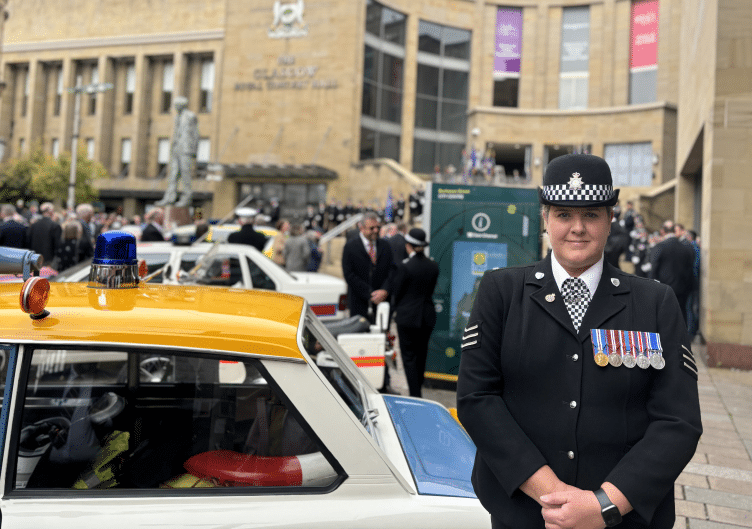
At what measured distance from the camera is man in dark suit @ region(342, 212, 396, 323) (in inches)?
335

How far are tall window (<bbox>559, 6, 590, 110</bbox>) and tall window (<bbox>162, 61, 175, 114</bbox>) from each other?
24.7 metres

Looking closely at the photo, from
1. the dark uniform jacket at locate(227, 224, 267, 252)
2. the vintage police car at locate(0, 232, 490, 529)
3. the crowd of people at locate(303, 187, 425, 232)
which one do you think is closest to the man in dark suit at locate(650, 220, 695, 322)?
the dark uniform jacket at locate(227, 224, 267, 252)

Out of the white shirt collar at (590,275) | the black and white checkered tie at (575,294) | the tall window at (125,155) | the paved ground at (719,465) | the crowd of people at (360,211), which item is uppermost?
the tall window at (125,155)

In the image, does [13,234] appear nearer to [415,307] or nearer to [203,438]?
[415,307]

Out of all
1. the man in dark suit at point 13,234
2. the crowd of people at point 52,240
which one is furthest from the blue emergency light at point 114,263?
the man in dark suit at point 13,234

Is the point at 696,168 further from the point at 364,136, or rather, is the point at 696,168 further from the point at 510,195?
the point at 364,136

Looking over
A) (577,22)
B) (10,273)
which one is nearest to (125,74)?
(577,22)

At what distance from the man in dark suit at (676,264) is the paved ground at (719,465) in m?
2.64

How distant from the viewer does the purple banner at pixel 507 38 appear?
40.0 m

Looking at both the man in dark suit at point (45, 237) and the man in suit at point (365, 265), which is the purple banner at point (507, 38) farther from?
the man in suit at point (365, 265)

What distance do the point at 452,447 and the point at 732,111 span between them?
363 inches

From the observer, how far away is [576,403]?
1748 mm

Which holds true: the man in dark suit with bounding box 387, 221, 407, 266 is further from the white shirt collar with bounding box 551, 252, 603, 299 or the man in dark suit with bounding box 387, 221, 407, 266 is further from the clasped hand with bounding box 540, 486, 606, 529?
the clasped hand with bounding box 540, 486, 606, 529

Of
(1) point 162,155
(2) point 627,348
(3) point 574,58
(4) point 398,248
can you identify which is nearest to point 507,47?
(3) point 574,58
